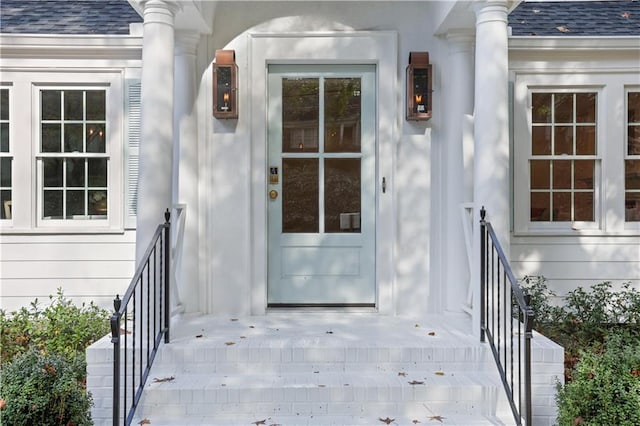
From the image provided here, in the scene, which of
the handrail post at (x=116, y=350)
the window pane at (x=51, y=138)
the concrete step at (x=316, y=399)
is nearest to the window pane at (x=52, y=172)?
the window pane at (x=51, y=138)

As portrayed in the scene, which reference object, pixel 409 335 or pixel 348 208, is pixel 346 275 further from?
pixel 409 335

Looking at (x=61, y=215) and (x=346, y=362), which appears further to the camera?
(x=61, y=215)

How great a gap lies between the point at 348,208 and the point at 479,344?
1.67 m

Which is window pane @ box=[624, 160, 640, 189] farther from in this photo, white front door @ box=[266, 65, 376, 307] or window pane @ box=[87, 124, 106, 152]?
window pane @ box=[87, 124, 106, 152]

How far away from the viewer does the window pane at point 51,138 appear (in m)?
5.32

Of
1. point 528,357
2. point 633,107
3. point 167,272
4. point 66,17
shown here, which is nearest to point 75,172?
point 66,17

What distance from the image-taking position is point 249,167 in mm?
4660

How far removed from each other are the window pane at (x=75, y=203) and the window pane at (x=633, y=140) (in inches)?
217

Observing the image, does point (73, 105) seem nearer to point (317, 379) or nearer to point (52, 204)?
point (52, 204)

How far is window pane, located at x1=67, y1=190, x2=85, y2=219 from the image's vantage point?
5332 millimetres

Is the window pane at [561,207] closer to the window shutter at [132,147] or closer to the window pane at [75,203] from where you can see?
the window shutter at [132,147]

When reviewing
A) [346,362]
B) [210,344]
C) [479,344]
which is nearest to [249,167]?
[210,344]


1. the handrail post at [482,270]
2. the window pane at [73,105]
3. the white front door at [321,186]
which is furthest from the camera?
the window pane at [73,105]

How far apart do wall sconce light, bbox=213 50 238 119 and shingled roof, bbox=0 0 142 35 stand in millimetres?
1514
